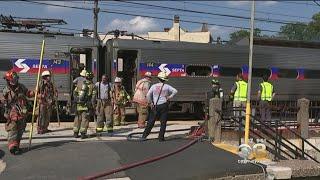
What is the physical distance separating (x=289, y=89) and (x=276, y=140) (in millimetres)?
13152

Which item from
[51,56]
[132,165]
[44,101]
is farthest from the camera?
[51,56]

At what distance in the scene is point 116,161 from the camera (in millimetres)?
10391

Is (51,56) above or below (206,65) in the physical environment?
above

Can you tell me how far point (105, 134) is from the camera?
14430 mm

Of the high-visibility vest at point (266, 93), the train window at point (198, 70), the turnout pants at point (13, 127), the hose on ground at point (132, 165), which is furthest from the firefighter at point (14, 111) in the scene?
the train window at point (198, 70)

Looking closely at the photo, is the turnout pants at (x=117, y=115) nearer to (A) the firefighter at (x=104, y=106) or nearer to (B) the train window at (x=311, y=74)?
(A) the firefighter at (x=104, y=106)

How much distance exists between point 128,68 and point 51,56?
10.4 ft

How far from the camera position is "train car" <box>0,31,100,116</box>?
20125 millimetres

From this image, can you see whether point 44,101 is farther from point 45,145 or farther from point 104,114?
point 45,145

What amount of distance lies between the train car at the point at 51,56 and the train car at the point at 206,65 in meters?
1.04

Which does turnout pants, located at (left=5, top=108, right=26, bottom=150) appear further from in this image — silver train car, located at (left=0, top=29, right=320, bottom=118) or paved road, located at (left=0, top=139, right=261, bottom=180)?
silver train car, located at (left=0, top=29, right=320, bottom=118)

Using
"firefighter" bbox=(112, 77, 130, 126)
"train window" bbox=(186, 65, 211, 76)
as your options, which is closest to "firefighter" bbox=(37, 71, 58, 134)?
"firefighter" bbox=(112, 77, 130, 126)

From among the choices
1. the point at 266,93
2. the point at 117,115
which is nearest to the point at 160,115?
the point at 117,115

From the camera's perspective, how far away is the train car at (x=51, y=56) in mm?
20125
